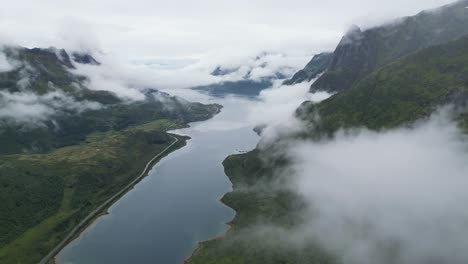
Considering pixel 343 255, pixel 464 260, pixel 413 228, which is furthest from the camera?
pixel 413 228

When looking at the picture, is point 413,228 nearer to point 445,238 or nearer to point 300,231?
point 445,238

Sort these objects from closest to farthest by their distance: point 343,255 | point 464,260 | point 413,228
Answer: point 464,260, point 343,255, point 413,228

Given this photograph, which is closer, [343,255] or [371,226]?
[343,255]

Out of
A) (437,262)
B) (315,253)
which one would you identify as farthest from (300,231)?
(437,262)

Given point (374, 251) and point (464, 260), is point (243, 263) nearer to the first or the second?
point (374, 251)

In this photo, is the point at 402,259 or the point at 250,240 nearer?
the point at 402,259

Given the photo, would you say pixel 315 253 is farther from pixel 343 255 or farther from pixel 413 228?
pixel 413 228

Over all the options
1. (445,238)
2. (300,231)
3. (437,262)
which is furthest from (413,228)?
(300,231)

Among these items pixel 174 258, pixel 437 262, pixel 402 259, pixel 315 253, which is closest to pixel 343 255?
pixel 315 253
